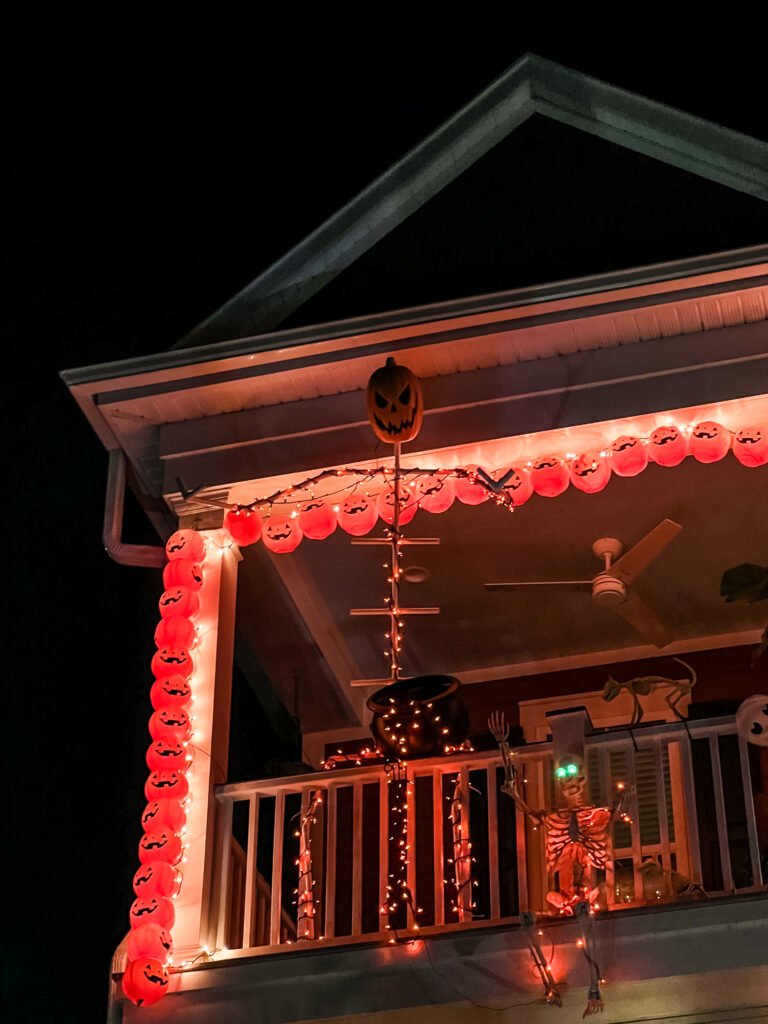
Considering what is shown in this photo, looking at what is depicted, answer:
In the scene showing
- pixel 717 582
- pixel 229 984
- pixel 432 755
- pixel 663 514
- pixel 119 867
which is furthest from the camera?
pixel 119 867

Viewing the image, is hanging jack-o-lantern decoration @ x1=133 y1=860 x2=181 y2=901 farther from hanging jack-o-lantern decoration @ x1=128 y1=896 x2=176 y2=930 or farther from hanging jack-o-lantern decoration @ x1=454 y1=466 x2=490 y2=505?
hanging jack-o-lantern decoration @ x1=454 y1=466 x2=490 y2=505

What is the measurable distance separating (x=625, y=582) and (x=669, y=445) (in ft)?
6.00

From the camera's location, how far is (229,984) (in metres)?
6.54

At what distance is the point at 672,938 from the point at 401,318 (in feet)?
11.1

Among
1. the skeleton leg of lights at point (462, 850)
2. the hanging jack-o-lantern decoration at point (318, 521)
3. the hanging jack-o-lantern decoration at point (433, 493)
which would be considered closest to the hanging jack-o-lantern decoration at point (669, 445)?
the hanging jack-o-lantern decoration at point (433, 493)

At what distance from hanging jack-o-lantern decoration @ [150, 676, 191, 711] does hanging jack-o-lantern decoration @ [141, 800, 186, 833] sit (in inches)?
20.3

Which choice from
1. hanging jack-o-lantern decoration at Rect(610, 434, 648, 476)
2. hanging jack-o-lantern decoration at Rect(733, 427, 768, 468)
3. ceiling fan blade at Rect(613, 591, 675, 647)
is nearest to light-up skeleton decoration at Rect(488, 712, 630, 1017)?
hanging jack-o-lantern decoration at Rect(610, 434, 648, 476)

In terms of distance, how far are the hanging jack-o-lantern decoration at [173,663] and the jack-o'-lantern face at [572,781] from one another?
1.99 m

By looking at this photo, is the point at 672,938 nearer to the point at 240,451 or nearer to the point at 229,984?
the point at 229,984

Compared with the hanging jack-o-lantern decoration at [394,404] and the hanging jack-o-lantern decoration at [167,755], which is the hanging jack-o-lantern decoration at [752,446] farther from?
the hanging jack-o-lantern decoration at [167,755]

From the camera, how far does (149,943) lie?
6543 millimetres

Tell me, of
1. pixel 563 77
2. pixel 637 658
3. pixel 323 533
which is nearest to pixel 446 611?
pixel 637 658

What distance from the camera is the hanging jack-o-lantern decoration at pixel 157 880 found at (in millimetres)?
6727

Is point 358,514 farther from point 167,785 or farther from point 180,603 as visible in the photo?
point 167,785
